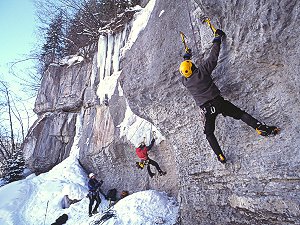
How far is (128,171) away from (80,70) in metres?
7.36

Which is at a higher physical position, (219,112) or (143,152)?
(219,112)

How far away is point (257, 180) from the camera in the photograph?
3387 mm

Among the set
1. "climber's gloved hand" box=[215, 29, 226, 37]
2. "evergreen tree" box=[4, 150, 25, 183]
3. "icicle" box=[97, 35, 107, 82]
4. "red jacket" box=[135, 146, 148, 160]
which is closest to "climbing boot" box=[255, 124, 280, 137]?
"climber's gloved hand" box=[215, 29, 226, 37]

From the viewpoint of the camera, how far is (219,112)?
11.3 feet

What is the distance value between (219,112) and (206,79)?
57cm

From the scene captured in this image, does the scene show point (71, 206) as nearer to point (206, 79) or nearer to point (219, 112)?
point (219, 112)

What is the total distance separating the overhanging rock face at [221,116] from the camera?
2.93m

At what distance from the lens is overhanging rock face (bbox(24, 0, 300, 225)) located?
2932mm

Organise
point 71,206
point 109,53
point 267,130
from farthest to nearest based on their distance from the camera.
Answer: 1. point 109,53
2. point 71,206
3. point 267,130

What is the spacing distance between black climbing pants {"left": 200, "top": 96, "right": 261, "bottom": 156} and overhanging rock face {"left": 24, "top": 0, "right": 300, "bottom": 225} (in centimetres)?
30

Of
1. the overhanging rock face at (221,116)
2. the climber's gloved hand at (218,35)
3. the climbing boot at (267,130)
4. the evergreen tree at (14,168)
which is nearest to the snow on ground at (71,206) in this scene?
the overhanging rock face at (221,116)

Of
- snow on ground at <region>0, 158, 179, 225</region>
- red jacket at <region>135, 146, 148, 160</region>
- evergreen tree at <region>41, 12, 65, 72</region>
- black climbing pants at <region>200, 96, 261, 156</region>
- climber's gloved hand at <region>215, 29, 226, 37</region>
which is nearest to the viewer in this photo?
black climbing pants at <region>200, 96, 261, 156</region>

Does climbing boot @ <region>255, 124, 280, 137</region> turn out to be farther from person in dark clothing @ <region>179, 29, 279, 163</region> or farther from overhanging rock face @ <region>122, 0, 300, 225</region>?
person in dark clothing @ <region>179, 29, 279, 163</region>

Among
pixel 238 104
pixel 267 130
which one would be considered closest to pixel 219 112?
pixel 238 104
